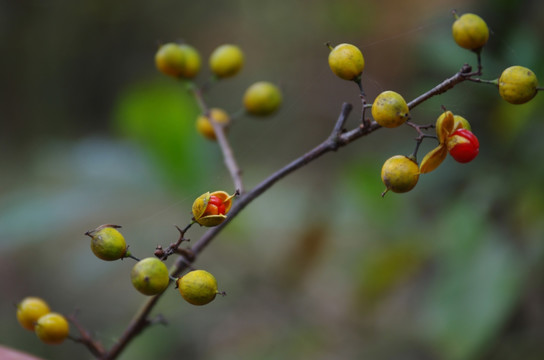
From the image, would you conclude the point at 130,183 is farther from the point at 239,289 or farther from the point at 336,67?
the point at 336,67

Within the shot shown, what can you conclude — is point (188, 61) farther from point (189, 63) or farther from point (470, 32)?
point (470, 32)

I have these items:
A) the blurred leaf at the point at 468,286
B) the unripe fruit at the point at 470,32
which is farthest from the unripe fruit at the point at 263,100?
the blurred leaf at the point at 468,286

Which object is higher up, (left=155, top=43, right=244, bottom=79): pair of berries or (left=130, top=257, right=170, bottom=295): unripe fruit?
(left=155, top=43, right=244, bottom=79): pair of berries

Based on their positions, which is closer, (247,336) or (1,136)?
(247,336)

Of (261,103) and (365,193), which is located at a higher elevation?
(261,103)

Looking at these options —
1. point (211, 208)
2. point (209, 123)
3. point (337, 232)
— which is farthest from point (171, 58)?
point (337, 232)

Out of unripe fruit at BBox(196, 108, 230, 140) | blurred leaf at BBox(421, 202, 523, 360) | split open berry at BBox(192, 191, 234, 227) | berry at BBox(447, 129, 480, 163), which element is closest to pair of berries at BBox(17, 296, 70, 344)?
split open berry at BBox(192, 191, 234, 227)

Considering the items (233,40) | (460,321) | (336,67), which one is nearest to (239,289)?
(460,321)

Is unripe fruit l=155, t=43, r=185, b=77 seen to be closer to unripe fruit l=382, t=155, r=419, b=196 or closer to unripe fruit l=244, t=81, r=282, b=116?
unripe fruit l=244, t=81, r=282, b=116
